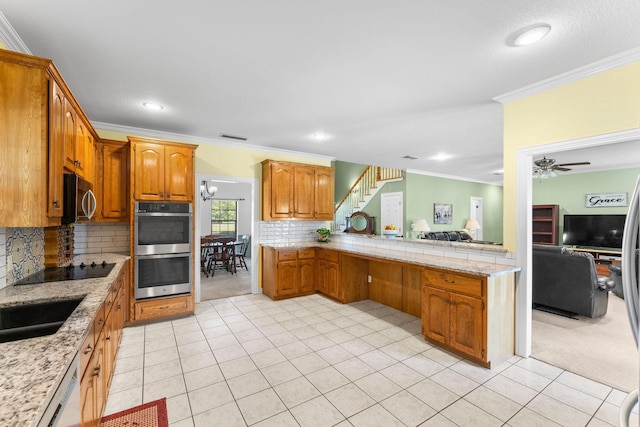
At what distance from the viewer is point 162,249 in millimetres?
3646

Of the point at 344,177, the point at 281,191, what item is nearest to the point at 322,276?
the point at 281,191

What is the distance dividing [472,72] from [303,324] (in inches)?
127

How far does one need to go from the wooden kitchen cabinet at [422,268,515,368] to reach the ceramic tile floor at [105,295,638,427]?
0.46ft

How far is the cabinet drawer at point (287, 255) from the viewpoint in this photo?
461cm

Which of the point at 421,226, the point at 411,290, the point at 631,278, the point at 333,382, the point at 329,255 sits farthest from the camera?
the point at 421,226

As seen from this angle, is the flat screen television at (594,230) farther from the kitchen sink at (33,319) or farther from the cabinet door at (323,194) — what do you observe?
the kitchen sink at (33,319)

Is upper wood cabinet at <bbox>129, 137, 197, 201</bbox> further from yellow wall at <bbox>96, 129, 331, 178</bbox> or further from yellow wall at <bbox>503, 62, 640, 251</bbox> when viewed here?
yellow wall at <bbox>503, 62, 640, 251</bbox>

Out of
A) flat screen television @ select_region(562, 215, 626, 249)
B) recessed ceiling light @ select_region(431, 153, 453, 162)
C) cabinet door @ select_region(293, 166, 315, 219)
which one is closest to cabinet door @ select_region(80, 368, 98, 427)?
cabinet door @ select_region(293, 166, 315, 219)

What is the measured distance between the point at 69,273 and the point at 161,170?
1.61 meters

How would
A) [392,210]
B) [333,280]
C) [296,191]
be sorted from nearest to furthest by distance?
[333,280] → [296,191] → [392,210]

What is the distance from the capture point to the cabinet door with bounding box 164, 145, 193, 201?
3.71 m

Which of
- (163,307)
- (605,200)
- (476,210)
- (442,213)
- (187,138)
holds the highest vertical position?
(187,138)

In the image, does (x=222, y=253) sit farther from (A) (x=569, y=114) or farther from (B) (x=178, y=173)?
(A) (x=569, y=114)

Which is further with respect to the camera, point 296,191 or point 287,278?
point 296,191
